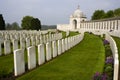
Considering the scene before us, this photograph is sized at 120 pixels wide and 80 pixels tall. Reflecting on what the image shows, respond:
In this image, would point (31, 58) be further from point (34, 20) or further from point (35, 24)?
point (34, 20)

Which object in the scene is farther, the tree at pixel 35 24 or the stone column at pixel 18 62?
the tree at pixel 35 24

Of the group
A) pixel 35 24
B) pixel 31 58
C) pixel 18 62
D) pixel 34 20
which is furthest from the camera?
pixel 34 20

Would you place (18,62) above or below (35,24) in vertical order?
below

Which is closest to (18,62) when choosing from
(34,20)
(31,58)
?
(31,58)

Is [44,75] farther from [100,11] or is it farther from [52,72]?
[100,11]

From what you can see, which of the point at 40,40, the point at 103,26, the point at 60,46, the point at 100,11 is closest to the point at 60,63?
the point at 60,46

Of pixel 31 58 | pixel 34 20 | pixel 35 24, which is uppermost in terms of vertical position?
pixel 34 20

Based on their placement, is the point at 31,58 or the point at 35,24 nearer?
the point at 31,58

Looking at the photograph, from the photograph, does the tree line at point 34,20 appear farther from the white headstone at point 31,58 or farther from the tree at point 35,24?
the white headstone at point 31,58

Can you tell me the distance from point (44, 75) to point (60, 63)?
233 centimetres

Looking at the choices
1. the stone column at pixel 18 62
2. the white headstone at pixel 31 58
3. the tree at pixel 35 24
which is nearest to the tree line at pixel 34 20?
the tree at pixel 35 24

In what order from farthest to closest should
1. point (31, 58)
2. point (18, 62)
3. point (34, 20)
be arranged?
point (34, 20) < point (31, 58) < point (18, 62)

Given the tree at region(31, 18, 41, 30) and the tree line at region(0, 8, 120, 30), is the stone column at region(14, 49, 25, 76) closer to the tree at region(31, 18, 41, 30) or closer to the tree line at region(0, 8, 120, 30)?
the tree line at region(0, 8, 120, 30)

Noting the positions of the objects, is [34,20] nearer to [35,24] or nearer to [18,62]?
[35,24]
